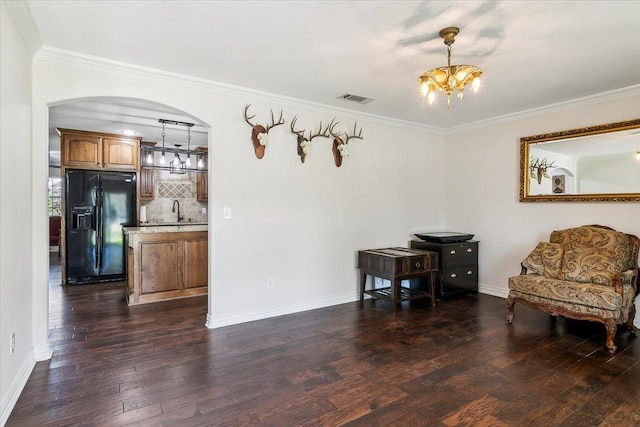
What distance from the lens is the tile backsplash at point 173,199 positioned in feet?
22.3

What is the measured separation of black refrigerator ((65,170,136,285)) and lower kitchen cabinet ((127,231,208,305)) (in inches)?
51.1

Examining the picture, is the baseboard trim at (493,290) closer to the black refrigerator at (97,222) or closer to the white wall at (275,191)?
the white wall at (275,191)

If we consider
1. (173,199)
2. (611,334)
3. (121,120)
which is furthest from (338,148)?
(173,199)

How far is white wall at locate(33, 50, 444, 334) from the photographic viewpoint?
10.0 ft

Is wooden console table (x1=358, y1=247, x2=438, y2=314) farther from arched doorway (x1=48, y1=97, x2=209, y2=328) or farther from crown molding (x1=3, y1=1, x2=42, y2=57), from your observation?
crown molding (x1=3, y1=1, x2=42, y2=57)

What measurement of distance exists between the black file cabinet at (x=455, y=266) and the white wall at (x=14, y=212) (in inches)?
170

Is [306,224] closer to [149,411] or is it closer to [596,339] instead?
[149,411]

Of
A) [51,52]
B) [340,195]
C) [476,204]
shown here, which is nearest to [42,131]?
[51,52]

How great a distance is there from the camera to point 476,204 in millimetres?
5207

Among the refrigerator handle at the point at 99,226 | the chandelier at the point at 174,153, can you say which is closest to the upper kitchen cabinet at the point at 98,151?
the chandelier at the point at 174,153

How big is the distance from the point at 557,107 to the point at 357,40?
3.10 m

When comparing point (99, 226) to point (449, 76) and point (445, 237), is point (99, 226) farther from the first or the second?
point (449, 76)

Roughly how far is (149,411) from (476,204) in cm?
478

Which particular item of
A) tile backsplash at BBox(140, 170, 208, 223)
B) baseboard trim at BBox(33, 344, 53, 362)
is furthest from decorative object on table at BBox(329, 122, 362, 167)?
tile backsplash at BBox(140, 170, 208, 223)
